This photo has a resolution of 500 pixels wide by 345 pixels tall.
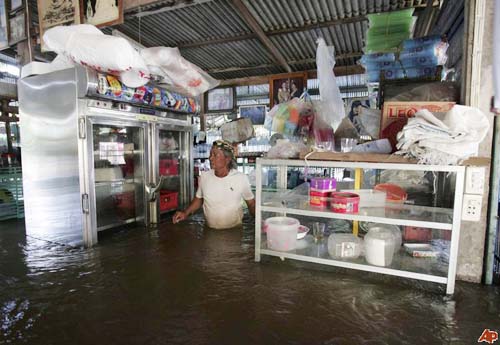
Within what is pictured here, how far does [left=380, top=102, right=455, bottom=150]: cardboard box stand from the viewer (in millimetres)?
2193

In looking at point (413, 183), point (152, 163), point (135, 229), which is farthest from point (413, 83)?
point (135, 229)

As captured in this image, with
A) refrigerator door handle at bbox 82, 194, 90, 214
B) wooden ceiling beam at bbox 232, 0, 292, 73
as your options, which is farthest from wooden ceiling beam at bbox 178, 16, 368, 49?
refrigerator door handle at bbox 82, 194, 90, 214

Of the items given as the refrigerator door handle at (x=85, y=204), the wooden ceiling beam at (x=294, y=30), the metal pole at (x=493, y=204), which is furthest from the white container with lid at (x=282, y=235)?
the wooden ceiling beam at (x=294, y=30)

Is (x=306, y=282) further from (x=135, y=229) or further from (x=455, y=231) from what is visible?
(x=135, y=229)

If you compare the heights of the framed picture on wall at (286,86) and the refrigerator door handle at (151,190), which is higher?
the framed picture on wall at (286,86)

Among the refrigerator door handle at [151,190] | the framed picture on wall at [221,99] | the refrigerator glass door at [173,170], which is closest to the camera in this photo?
the refrigerator door handle at [151,190]

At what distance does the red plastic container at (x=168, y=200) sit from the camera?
4.04 m

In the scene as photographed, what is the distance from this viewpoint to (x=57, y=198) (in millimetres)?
3135

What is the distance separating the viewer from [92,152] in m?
2.96

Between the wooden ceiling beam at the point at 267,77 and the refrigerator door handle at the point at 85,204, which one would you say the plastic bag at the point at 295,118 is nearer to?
the refrigerator door handle at the point at 85,204

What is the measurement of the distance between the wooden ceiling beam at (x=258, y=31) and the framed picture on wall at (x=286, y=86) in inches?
9.2

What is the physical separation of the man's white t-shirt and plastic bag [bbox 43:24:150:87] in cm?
142

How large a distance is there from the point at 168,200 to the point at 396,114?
3.10 m

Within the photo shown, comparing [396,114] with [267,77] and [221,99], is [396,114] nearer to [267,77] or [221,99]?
[267,77]
